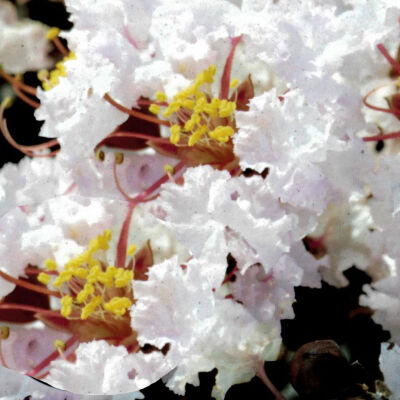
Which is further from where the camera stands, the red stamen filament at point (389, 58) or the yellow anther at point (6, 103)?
the yellow anther at point (6, 103)

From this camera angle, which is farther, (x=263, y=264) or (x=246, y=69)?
(x=246, y=69)

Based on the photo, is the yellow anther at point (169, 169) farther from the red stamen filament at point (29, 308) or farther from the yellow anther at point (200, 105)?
the red stamen filament at point (29, 308)

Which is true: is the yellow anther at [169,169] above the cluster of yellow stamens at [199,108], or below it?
below

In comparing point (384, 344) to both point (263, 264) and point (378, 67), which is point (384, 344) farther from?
point (378, 67)

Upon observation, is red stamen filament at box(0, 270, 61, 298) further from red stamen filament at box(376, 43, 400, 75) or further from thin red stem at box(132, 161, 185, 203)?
red stamen filament at box(376, 43, 400, 75)

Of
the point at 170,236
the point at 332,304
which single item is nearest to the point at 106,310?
the point at 170,236

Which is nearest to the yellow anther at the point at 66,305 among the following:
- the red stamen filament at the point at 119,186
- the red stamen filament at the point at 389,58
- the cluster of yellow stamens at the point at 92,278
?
the cluster of yellow stamens at the point at 92,278

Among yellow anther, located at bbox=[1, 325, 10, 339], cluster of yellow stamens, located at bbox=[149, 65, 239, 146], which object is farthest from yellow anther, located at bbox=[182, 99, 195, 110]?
yellow anther, located at bbox=[1, 325, 10, 339]
